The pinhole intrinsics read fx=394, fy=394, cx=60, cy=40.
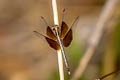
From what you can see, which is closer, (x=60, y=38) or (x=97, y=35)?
(x=60, y=38)

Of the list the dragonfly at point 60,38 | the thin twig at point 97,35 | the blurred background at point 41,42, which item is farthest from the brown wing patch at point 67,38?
the blurred background at point 41,42

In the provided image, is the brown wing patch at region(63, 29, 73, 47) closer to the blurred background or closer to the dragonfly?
the dragonfly

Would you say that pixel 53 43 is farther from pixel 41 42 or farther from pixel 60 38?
pixel 41 42

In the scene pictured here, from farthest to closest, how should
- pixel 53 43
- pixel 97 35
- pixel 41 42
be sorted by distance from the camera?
1. pixel 41 42
2. pixel 97 35
3. pixel 53 43

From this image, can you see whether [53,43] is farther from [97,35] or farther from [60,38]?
[97,35]

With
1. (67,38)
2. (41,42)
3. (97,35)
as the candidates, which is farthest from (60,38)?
(41,42)

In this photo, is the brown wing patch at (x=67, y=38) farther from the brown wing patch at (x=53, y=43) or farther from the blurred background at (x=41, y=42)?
the blurred background at (x=41, y=42)

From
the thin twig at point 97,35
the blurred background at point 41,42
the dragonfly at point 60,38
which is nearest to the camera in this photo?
the dragonfly at point 60,38

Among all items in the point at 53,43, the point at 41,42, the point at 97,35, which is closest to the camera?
the point at 53,43

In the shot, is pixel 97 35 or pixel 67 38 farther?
pixel 97 35
